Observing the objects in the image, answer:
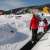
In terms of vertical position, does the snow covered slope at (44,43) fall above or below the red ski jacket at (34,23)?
below

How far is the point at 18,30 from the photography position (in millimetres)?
2533

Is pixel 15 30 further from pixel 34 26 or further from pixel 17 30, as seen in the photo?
pixel 34 26

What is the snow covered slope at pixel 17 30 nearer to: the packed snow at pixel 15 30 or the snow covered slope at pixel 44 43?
the packed snow at pixel 15 30

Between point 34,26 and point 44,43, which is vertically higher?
point 34,26

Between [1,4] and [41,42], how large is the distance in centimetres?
72

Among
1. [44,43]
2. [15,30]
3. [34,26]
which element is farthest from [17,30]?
[44,43]

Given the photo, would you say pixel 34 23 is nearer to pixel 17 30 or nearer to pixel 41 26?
pixel 41 26

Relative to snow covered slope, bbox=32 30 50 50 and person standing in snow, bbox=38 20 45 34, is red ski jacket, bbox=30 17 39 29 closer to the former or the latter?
person standing in snow, bbox=38 20 45 34

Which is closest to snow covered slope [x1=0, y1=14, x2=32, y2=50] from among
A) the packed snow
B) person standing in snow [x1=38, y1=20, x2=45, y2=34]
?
the packed snow

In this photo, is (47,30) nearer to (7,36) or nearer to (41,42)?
(41,42)

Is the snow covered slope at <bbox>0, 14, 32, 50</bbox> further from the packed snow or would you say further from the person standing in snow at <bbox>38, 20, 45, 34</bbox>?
the person standing in snow at <bbox>38, 20, 45, 34</bbox>

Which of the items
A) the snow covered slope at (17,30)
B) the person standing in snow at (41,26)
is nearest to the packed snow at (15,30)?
the snow covered slope at (17,30)

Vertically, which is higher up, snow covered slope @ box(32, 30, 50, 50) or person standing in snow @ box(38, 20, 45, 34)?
person standing in snow @ box(38, 20, 45, 34)

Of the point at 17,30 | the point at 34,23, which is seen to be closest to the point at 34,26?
the point at 34,23
